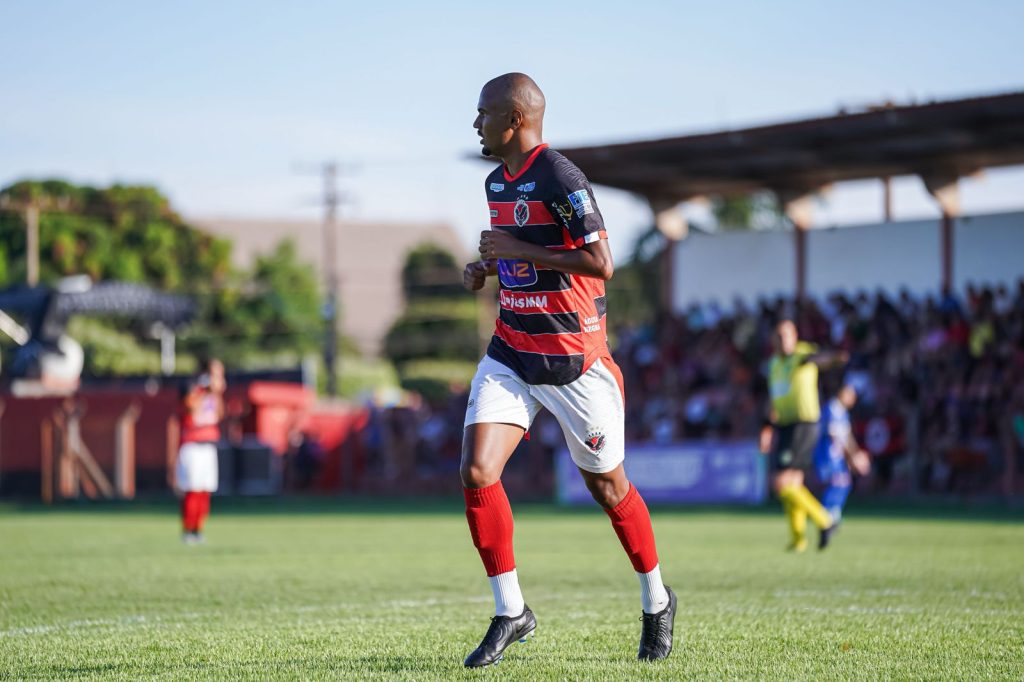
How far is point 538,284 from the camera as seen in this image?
5879 mm

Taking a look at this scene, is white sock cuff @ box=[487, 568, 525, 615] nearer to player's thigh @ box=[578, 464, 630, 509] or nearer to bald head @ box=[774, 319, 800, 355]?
player's thigh @ box=[578, 464, 630, 509]

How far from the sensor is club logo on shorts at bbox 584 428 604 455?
19.2ft

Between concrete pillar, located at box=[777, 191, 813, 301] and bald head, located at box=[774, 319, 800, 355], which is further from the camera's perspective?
concrete pillar, located at box=[777, 191, 813, 301]

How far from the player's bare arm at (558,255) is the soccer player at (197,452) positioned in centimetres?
992

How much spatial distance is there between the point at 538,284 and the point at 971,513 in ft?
52.3

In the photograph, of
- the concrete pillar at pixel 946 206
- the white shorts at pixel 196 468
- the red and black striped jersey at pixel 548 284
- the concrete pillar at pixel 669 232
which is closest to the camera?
the red and black striped jersey at pixel 548 284

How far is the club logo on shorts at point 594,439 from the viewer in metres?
5.85

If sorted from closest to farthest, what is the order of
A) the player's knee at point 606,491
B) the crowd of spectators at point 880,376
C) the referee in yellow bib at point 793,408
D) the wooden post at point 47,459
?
the player's knee at point 606,491 < the referee in yellow bib at point 793,408 < the crowd of spectators at point 880,376 < the wooden post at point 47,459

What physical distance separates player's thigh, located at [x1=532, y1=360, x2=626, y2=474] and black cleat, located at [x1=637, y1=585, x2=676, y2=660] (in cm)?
66

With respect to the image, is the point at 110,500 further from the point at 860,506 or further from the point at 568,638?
the point at 568,638

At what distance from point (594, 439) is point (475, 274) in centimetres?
91

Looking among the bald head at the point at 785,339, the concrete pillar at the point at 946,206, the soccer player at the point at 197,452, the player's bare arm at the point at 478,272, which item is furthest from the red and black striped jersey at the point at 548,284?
the concrete pillar at the point at 946,206

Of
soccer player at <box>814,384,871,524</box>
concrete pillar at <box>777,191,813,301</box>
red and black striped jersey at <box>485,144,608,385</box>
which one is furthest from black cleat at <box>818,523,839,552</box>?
concrete pillar at <box>777,191,813,301</box>

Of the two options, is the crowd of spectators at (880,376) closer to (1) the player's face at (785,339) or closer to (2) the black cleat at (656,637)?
(1) the player's face at (785,339)
